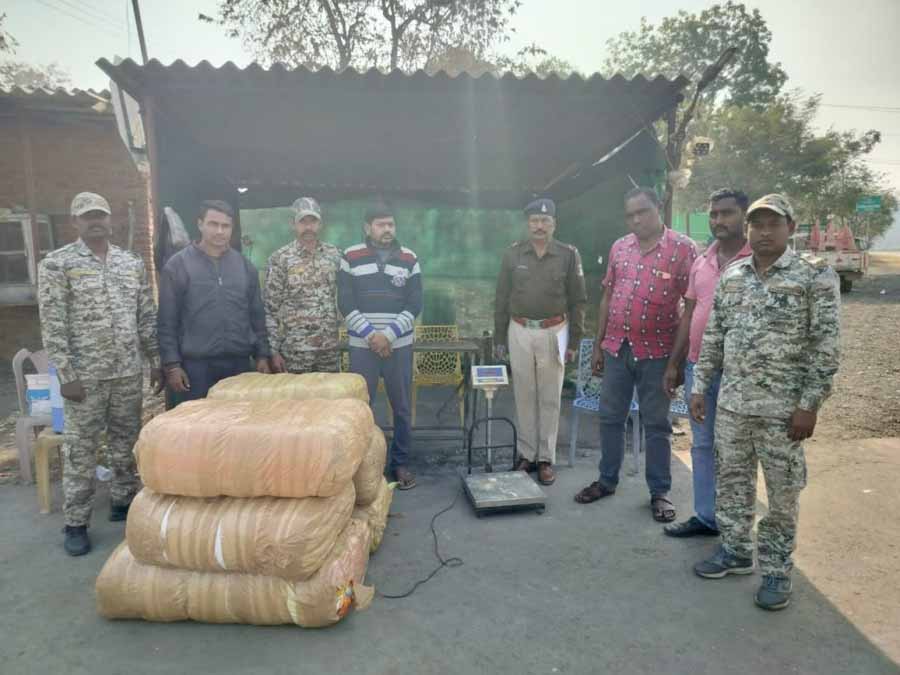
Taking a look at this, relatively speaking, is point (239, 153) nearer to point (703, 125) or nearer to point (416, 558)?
point (416, 558)

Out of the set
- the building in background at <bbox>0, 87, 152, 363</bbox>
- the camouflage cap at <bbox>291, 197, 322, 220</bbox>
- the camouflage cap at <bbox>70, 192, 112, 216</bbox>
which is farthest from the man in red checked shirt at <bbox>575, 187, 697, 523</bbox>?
the building in background at <bbox>0, 87, 152, 363</bbox>

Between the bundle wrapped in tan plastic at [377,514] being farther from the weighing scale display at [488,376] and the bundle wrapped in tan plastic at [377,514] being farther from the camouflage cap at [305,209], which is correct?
the camouflage cap at [305,209]

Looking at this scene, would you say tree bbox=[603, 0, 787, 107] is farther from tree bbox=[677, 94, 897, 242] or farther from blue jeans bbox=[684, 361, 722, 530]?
blue jeans bbox=[684, 361, 722, 530]

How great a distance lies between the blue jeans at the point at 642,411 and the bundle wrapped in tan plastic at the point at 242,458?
2065 millimetres

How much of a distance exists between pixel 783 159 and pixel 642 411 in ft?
83.1

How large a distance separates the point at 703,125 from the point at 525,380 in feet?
88.6

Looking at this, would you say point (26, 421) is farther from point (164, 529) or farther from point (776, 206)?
point (776, 206)

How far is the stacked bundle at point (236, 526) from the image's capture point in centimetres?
244

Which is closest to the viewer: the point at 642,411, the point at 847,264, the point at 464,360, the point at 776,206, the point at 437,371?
the point at 776,206

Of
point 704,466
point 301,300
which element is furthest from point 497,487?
point 301,300

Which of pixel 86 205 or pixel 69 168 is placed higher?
pixel 69 168

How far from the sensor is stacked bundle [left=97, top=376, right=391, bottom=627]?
2443 mm

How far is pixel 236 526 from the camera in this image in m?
2.46

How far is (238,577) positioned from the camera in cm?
252
